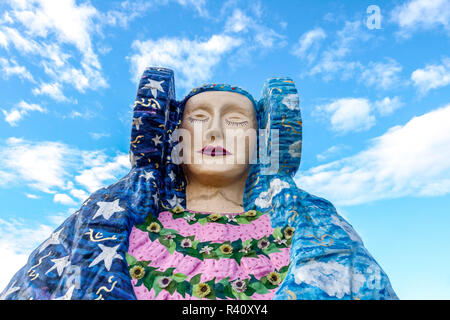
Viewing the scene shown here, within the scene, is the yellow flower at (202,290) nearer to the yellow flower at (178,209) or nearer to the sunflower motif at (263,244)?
the sunflower motif at (263,244)

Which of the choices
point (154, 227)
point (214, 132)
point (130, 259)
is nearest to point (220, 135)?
point (214, 132)

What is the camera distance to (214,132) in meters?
3.54

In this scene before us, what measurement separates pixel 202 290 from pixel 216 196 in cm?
124

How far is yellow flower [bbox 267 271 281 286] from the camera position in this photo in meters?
2.65

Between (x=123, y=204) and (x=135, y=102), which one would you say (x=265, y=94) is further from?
(x=123, y=204)

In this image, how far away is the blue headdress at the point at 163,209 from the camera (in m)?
2.47

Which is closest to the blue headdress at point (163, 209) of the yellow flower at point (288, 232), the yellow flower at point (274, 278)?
the yellow flower at point (288, 232)

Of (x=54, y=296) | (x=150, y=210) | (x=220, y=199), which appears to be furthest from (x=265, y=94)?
(x=54, y=296)

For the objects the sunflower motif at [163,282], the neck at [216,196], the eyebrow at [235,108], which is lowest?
the sunflower motif at [163,282]

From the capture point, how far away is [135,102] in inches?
141

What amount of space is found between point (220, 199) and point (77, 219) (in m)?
1.23

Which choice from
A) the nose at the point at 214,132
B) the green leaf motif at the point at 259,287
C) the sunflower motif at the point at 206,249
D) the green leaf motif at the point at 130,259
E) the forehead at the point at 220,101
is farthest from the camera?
the forehead at the point at 220,101

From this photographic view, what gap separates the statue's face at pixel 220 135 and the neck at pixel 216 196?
0.06 m

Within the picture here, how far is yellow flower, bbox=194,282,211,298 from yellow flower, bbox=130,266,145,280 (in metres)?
0.38
